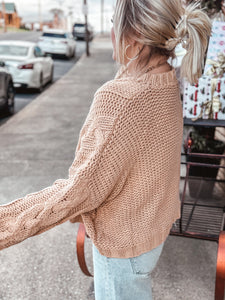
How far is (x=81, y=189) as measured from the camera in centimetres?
107

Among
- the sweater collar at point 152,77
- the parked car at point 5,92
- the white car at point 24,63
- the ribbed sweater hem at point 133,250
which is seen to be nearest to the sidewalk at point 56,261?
the sweater collar at point 152,77

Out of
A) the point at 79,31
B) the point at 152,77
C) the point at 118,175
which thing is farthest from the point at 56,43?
the point at 118,175

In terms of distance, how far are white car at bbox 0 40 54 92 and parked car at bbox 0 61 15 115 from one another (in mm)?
2091

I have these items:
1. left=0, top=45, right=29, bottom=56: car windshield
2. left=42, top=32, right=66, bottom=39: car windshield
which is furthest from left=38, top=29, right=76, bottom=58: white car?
left=0, top=45, right=29, bottom=56: car windshield

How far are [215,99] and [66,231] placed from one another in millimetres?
1849

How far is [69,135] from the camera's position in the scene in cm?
620

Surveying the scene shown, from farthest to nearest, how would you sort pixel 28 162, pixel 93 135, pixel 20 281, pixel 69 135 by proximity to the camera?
pixel 69 135
pixel 28 162
pixel 20 281
pixel 93 135

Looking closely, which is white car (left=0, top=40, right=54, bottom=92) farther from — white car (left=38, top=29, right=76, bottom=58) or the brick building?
the brick building

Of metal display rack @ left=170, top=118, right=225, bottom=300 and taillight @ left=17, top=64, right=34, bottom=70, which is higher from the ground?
metal display rack @ left=170, top=118, right=225, bottom=300

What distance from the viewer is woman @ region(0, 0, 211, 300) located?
1050mm

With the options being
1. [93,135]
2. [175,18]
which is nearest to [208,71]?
[175,18]

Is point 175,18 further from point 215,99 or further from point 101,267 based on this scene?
point 215,99

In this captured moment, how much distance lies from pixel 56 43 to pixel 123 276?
20.0 meters

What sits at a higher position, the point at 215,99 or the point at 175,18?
the point at 175,18
